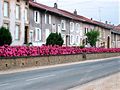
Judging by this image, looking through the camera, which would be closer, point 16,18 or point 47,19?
point 16,18

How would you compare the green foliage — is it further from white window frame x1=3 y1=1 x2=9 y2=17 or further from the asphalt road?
the asphalt road

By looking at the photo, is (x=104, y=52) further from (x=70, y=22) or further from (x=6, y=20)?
(x=6, y=20)

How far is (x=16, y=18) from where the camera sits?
1898 inches

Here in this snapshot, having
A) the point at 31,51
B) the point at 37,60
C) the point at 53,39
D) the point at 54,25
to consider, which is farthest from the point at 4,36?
the point at 54,25

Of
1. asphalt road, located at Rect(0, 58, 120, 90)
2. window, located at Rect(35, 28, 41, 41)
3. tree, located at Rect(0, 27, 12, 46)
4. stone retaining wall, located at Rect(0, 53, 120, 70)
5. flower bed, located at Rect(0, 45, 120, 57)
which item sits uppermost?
window, located at Rect(35, 28, 41, 41)

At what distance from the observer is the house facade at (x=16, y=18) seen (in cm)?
4535

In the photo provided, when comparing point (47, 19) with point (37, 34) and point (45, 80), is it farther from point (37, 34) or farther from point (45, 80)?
point (45, 80)

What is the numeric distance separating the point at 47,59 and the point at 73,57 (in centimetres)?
994

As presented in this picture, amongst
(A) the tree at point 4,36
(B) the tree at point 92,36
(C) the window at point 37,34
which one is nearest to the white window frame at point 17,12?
(A) the tree at point 4,36

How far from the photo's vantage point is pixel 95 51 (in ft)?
210

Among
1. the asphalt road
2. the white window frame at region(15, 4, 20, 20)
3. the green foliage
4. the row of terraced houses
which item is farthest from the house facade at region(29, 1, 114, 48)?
the asphalt road

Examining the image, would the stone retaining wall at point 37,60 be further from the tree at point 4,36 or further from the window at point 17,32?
the window at point 17,32

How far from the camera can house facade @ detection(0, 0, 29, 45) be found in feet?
149

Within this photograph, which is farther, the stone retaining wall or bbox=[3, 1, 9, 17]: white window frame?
bbox=[3, 1, 9, 17]: white window frame
